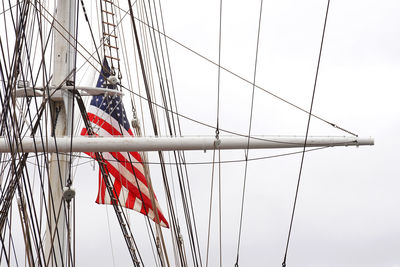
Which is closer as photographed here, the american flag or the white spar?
the white spar

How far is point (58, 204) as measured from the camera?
17.2 metres

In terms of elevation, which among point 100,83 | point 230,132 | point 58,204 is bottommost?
point 58,204

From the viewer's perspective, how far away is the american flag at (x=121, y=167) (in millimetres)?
22094

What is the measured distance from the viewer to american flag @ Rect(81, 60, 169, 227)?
22.1m

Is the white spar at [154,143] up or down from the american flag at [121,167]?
down

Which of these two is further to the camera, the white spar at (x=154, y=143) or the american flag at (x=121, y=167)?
the american flag at (x=121, y=167)

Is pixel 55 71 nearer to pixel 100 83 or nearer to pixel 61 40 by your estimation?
pixel 61 40

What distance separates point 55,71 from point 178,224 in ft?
13.4

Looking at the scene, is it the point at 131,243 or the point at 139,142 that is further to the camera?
the point at 131,243

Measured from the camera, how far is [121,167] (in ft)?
72.6

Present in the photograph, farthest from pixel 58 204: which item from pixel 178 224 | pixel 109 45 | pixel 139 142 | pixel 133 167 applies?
pixel 109 45

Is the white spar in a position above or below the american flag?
below

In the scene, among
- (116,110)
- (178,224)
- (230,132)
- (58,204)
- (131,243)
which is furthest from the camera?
(116,110)

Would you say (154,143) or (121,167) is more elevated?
(121,167)
